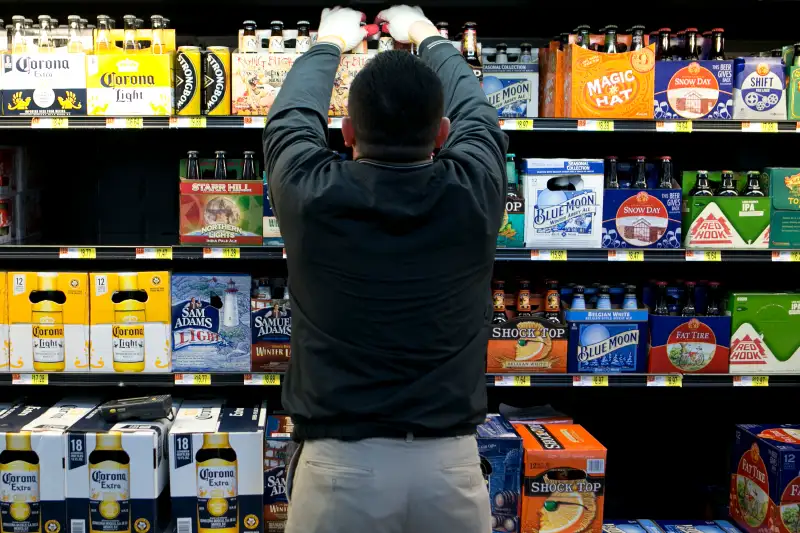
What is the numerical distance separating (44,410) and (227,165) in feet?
4.09

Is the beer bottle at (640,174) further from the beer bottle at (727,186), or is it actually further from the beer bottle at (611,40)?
the beer bottle at (611,40)

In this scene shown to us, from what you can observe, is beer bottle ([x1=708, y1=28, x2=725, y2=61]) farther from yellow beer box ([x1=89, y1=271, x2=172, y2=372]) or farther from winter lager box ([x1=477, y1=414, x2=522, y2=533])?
yellow beer box ([x1=89, y1=271, x2=172, y2=372])

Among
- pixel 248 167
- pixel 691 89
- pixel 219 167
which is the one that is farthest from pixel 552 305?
pixel 219 167

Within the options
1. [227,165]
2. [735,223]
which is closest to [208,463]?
[227,165]

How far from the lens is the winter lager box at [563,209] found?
3.34 metres

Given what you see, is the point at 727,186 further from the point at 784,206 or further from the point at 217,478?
the point at 217,478

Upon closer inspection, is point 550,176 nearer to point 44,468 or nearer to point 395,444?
point 395,444

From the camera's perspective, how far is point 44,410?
347cm

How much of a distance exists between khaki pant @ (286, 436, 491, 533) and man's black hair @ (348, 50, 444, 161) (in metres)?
0.61

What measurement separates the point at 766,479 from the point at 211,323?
230cm

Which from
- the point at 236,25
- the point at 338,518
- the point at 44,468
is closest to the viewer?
the point at 338,518

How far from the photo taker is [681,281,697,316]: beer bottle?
3502mm

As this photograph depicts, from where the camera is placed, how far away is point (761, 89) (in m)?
3.39

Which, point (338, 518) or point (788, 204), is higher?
point (788, 204)
